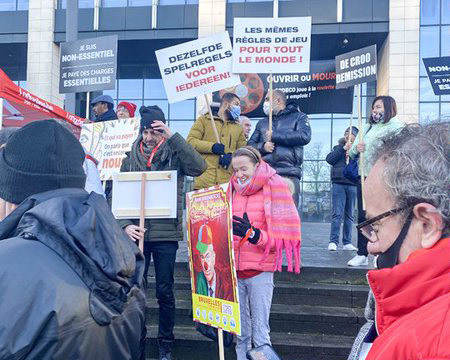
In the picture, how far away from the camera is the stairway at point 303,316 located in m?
4.35

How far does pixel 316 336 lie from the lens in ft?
15.0

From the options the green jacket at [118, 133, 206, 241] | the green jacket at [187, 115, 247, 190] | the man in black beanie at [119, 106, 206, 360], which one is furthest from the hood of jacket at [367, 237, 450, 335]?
the green jacket at [187, 115, 247, 190]

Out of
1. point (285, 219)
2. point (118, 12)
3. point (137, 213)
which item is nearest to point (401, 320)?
point (285, 219)

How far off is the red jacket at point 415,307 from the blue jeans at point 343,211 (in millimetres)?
5923

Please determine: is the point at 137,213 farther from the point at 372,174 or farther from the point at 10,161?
the point at 372,174

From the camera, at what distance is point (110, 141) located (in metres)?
6.03

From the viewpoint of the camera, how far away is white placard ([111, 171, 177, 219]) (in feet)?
12.6

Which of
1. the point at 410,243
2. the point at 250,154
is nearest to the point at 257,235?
the point at 250,154

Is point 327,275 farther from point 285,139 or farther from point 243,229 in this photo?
point 243,229

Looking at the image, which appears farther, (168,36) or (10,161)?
(168,36)

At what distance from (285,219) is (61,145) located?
2.51 metres

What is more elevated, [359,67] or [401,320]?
[359,67]

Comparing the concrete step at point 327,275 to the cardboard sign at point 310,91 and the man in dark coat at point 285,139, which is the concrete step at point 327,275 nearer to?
the man in dark coat at point 285,139

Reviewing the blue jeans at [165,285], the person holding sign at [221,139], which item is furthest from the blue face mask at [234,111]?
the blue jeans at [165,285]
